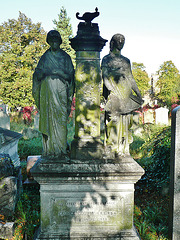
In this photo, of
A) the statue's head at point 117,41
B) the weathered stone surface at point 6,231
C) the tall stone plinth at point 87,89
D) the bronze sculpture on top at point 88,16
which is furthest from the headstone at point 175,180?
the weathered stone surface at point 6,231

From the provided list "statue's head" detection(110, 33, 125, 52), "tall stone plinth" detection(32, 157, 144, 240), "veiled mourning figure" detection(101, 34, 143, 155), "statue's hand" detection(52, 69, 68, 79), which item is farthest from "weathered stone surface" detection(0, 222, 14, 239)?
"statue's head" detection(110, 33, 125, 52)

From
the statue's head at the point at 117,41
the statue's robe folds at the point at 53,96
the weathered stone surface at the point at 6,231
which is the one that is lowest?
the weathered stone surface at the point at 6,231

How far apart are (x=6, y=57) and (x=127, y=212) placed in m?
17.0

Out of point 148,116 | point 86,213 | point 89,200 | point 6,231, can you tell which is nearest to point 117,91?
point 89,200

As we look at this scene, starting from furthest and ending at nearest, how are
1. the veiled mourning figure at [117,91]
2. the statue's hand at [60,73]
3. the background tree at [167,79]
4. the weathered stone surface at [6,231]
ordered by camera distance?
the background tree at [167,79] < the weathered stone surface at [6,231] < the veiled mourning figure at [117,91] < the statue's hand at [60,73]

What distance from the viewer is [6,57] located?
1798 centimetres

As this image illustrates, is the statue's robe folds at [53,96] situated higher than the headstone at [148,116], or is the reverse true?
the statue's robe folds at [53,96]

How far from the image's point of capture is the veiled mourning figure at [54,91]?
3756 millimetres

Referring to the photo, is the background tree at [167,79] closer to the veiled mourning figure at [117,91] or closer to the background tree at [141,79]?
the background tree at [141,79]

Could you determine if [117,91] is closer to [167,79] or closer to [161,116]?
[161,116]

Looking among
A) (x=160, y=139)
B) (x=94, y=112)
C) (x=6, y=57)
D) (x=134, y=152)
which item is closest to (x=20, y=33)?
(x=6, y=57)

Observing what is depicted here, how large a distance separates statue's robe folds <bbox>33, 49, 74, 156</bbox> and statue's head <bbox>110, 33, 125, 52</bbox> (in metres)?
0.79

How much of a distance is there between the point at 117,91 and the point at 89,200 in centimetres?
188

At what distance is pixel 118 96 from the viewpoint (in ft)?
12.8
